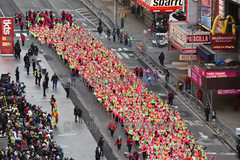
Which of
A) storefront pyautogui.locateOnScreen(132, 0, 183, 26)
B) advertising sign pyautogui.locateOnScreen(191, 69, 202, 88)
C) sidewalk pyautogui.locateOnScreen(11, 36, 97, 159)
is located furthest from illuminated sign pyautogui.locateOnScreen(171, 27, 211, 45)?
storefront pyautogui.locateOnScreen(132, 0, 183, 26)

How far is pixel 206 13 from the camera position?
61469mm

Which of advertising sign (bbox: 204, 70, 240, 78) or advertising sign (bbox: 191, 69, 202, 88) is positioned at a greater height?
advertising sign (bbox: 204, 70, 240, 78)

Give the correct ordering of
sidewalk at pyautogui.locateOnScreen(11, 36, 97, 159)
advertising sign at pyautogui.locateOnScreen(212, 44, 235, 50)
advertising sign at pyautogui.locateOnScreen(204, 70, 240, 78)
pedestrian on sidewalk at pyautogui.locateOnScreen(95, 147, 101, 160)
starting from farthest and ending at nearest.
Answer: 1. advertising sign at pyautogui.locateOnScreen(212, 44, 235, 50)
2. advertising sign at pyautogui.locateOnScreen(204, 70, 240, 78)
3. sidewalk at pyautogui.locateOnScreen(11, 36, 97, 159)
4. pedestrian on sidewalk at pyautogui.locateOnScreen(95, 147, 101, 160)

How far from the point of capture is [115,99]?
165 feet

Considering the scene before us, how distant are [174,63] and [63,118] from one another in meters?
21.6

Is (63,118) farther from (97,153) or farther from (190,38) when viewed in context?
(190,38)

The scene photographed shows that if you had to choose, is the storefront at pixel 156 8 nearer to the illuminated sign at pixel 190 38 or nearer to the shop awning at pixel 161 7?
the shop awning at pixel 161 7

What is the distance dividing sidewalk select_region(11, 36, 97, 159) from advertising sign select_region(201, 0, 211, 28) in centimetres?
1501

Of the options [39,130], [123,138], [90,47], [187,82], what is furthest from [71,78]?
[39,130]

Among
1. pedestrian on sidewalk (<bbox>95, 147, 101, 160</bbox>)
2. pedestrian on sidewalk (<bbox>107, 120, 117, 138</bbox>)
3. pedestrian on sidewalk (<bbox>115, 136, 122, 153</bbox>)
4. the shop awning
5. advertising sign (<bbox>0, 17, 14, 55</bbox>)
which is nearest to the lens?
pedestrian on sidewalk (<bbox>95, 147, 101, 160</bbox>)

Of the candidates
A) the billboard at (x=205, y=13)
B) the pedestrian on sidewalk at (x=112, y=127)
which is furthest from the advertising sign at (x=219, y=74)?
the pedestrian on sidewalk at (x=112, y=127)

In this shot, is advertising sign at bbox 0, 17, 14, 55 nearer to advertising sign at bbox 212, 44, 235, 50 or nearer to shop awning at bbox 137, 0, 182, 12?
shop awning at bbox 137, 0, 182, 12

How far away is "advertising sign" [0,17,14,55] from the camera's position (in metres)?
67.3

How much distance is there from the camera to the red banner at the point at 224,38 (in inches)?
2243
